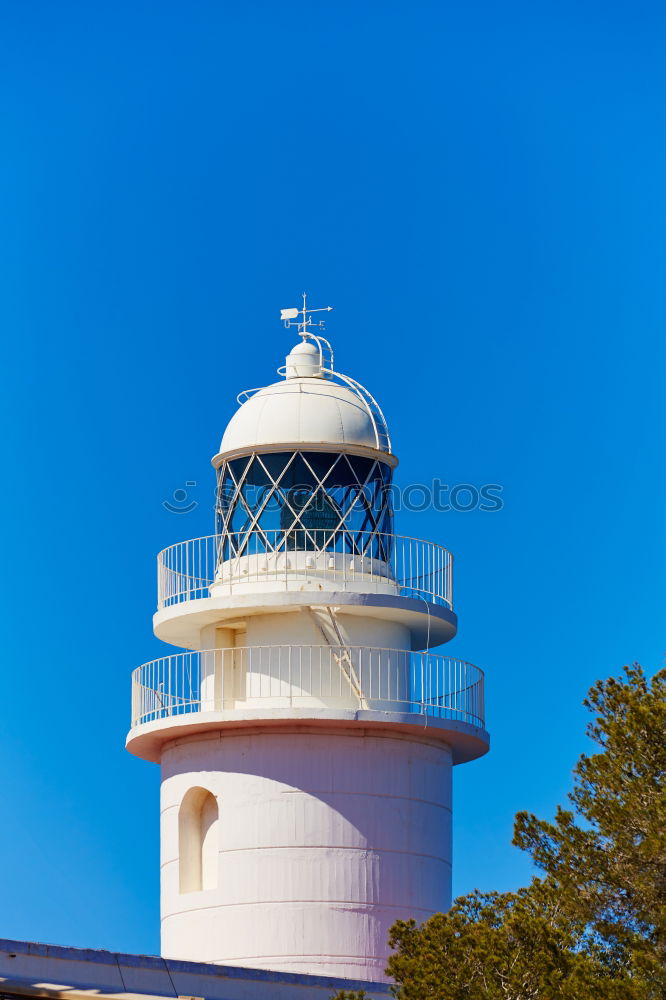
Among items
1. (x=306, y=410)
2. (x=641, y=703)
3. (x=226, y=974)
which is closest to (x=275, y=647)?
(x=306, y=410)

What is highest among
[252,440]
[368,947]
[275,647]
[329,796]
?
[252,440]

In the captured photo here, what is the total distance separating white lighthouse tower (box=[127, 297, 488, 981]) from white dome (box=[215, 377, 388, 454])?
0.03 meters

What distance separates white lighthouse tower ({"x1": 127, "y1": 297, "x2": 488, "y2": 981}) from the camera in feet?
87.8

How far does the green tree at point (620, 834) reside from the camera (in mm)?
21156

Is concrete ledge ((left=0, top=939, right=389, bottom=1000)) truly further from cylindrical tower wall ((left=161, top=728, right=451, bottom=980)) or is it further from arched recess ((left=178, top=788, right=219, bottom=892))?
arched recess ((left=178, top=788, right=219, bottom=892))

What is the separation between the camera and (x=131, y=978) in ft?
73.3

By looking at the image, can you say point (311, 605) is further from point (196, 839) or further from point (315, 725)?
point (196, 839)

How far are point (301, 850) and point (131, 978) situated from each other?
4734 millimetres

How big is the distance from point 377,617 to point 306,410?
2.86m

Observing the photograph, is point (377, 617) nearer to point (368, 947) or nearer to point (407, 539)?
point (407, 539)

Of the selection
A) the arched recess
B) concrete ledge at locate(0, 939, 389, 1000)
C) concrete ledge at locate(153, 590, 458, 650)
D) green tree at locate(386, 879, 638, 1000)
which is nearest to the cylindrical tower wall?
the arched recess

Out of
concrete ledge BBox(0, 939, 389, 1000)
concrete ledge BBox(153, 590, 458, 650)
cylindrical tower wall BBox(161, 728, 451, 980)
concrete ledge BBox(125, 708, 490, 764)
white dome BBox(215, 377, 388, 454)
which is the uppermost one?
white dome BBox(215, 377, 388, 454)

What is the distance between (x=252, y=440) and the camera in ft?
93.7

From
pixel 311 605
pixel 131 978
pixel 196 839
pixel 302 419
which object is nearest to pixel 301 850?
pixel 196 839
